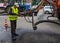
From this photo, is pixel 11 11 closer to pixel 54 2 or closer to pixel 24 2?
pixel 54 2

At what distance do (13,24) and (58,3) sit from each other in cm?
248

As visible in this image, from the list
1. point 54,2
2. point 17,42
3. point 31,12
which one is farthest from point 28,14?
point 17,42

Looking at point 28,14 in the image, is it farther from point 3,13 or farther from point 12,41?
point 3,13

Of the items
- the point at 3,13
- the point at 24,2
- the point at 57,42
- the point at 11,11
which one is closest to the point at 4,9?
the point at 3,13

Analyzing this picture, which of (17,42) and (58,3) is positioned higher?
(58,3)

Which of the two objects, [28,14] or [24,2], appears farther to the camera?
[24,2]

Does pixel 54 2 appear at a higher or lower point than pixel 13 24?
higher

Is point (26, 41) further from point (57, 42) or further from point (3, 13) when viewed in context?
point (3, 13)

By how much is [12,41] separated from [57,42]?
6.59ft

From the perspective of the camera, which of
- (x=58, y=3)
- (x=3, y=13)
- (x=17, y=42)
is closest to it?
(x=17, y=42)

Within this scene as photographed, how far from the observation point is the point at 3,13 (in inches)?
1296

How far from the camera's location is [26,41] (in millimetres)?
10406

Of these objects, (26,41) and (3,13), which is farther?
(3,13)

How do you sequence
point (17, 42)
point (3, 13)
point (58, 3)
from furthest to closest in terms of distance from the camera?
point (3, 13)
point (58, 3)
point (17, 42)
